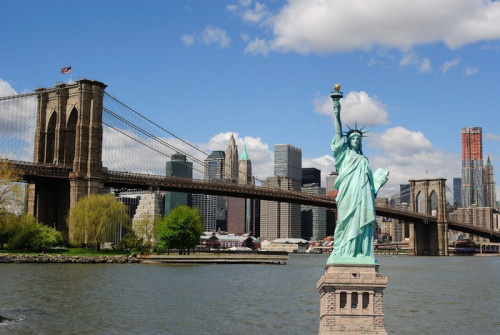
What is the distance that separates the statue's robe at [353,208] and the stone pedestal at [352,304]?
690mm

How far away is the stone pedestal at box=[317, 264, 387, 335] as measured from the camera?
15781mm

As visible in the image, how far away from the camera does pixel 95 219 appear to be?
68.5 meters

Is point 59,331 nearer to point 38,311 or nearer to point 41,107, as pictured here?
point 38,311

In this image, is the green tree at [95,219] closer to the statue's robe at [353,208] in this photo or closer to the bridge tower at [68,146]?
the bridge tower at [68,146]

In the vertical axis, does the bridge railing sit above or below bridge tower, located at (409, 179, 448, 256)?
above

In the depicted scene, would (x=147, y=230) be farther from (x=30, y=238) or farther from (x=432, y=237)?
(x=432, y=237)

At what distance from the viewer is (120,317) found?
2623cm

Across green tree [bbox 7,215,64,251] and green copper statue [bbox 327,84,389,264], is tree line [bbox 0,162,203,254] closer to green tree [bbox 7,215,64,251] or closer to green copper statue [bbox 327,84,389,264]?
green tree [bbox 7,215,64,251]

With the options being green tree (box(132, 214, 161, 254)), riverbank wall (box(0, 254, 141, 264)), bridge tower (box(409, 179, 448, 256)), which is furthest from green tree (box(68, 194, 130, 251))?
bridge tower (box(409, 179, 448, 256))

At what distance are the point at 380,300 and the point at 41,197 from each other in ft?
215

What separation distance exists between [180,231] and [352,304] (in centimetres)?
5922

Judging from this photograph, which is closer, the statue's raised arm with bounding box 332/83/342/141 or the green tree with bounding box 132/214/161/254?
the statue's raised arm with bounding box 332/83/342/141

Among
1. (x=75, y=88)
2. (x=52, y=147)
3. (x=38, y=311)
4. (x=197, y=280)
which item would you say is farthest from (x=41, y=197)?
(x=38, y=311)

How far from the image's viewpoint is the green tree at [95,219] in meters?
68.4
